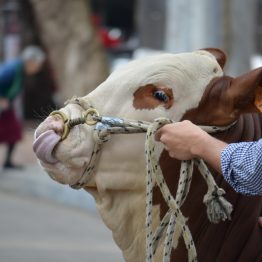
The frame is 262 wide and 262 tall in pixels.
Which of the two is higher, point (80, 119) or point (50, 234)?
point (80, 119)

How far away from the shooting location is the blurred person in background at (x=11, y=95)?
11.2m

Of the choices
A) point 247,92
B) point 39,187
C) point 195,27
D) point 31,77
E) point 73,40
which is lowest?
point 31,77

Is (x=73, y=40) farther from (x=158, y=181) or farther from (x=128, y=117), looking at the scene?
(x=158, y=181)

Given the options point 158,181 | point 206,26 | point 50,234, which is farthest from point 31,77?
point 158,181

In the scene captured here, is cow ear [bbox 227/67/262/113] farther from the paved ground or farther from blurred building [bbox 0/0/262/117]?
the paved ground

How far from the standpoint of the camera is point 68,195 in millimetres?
10227

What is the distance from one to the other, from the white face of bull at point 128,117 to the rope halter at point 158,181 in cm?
3

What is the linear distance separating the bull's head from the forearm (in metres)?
0.19

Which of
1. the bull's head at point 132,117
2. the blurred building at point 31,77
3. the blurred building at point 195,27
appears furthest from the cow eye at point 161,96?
the blurred building at point 31,77

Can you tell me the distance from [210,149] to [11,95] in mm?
8698

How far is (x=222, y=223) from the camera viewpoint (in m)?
3.00

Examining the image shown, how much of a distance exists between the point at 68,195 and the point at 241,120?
7291 millimetres

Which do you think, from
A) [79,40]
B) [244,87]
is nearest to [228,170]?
[244,87]

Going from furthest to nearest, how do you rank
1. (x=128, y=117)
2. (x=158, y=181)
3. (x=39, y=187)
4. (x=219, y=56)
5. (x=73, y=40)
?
1. (x=73, y=40)
2. (x=39, y=187)
3. (x=219, y=56)
4. (x=128, y=117)
5. (x=158, y=181)
